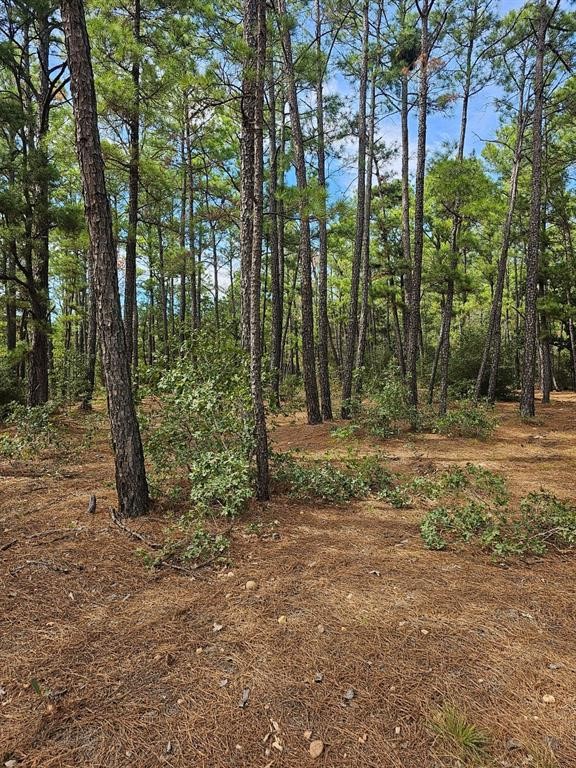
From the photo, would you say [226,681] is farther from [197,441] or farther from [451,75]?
[451,75]

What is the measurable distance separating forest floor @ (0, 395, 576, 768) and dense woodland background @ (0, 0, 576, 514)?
928mm

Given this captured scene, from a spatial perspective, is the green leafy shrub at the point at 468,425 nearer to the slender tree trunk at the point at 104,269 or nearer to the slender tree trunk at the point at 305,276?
the slender tree trunk at the point at 305,276

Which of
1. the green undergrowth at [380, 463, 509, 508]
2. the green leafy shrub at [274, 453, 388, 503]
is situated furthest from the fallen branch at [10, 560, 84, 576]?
the green undergrowth at [380, 463, 509, 508]

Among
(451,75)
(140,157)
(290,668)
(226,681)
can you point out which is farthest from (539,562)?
(451,75)

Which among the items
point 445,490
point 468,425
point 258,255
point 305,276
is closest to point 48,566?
point 258,255

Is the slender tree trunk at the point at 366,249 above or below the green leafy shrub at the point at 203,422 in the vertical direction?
above

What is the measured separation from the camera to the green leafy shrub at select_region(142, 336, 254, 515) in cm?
402

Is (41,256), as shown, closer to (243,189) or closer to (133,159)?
(133,159)

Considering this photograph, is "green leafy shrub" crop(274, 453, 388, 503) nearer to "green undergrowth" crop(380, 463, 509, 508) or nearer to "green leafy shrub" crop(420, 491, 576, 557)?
"green undergrowth" crop(380, 463, 509, 508)

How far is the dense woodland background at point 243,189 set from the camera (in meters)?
4.12

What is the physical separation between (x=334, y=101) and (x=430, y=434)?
9039mm

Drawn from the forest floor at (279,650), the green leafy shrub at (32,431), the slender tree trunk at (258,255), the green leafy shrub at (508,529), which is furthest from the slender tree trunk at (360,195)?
the forest floor at (279,650)

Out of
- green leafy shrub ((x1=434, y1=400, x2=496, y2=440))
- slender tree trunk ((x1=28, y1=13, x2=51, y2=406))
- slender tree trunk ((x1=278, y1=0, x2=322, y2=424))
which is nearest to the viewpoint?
slender tree trunk ((x1=28, y1=13, x2=51, y2=406))

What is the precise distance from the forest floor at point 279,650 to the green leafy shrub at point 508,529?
0.13 metres
